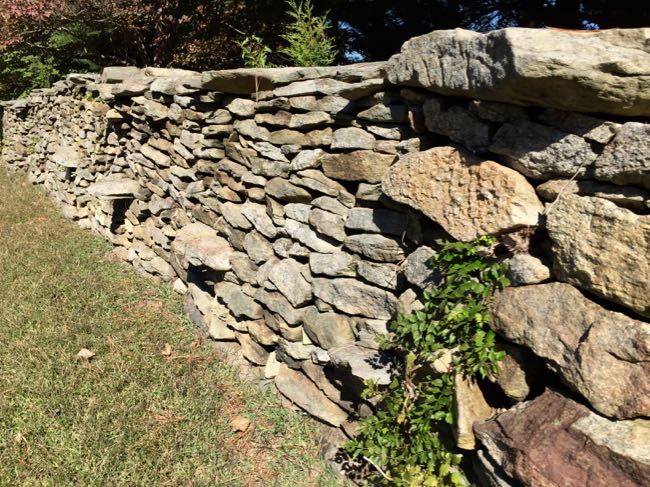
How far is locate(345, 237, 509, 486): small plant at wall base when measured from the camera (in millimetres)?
2102

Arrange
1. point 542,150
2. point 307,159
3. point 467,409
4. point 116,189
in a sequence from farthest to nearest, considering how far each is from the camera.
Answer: point 116,189 < point 307,159 < point 467,409 < point 542,150

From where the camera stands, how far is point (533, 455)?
1.77 metres

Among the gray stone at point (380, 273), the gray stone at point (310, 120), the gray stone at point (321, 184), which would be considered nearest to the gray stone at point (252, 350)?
the gray stone at point (380, 273)

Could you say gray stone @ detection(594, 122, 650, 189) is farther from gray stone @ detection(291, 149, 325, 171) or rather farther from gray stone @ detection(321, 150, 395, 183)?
gray stone @ detection(291, 149, 325, 171)

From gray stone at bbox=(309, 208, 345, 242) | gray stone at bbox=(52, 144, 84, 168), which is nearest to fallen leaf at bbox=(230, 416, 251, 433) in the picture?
gray stone at bbox=(309, 208, 345, 242)

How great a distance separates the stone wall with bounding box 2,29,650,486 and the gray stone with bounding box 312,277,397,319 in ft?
0.03

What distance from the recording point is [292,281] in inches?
127

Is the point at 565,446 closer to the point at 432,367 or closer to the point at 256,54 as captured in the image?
the point at 432,367

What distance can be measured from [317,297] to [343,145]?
37.6 inches

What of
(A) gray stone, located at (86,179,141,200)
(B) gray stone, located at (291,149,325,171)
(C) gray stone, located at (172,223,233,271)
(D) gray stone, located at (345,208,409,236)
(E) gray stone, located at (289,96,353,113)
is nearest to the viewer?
(D) gray stone, located at (345,208,409,236)

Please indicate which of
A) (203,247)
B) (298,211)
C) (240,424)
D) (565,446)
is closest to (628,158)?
(565,446)

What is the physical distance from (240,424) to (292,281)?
95 centimetres

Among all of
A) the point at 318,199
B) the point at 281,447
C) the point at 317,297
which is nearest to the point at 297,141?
the point at 318,199

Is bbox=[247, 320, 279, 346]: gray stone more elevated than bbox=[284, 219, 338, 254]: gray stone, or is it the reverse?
bbox=[284, 219, 338, 254]: gray stone
